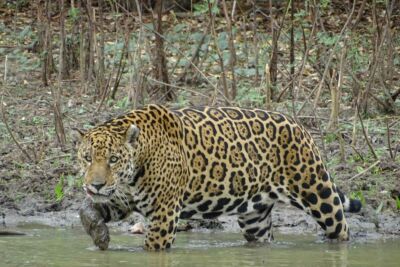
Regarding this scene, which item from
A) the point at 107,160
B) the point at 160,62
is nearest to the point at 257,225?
the point at 107,160

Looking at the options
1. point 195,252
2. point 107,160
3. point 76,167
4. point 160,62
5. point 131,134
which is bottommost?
point 195,252

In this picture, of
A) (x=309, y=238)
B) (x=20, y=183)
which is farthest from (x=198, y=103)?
(x=309, y=238)

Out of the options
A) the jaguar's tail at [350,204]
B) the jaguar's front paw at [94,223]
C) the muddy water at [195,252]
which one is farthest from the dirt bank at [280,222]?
the jaguar's front paw at [94,223]

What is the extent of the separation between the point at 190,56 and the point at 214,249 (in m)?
7.69

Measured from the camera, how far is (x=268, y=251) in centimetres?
993

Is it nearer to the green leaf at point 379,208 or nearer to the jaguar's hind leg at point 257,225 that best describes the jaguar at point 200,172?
the jaguar's hind leg at point 257,225

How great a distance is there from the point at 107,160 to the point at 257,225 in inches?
75.8

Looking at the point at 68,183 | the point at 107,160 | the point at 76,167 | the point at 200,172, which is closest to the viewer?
the point at 107,160

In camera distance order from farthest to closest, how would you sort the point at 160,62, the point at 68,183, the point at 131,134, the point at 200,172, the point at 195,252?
the point at 160,62
the point at 68,183
the point at 200,172
the point at 195,252
the point at 131,134

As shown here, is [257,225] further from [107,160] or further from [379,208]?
[107,160]

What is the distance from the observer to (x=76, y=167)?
12.6 m

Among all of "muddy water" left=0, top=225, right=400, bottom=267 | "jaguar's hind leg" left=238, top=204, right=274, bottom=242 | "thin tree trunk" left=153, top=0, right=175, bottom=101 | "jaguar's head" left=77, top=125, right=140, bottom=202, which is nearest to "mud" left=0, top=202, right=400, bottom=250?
"muddy water" left=0, top=225, right=400, bottom=267

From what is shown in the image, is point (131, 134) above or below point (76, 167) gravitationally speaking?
above

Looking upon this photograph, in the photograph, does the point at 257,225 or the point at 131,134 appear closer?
the point at 131,134
